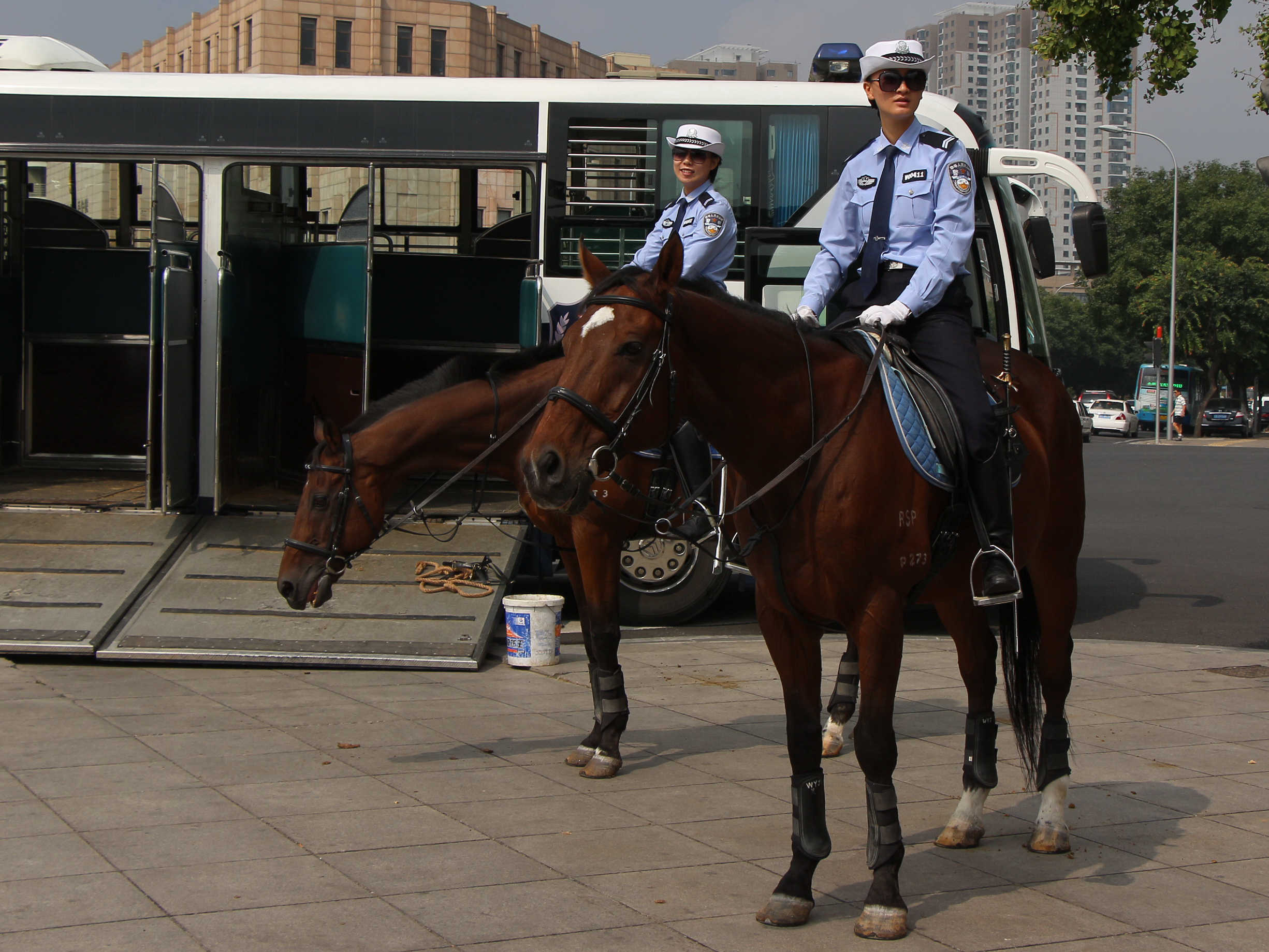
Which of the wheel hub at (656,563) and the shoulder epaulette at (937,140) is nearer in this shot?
the shoulder epaulette at (937,140)

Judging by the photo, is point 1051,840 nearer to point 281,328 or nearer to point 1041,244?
point 1041,244

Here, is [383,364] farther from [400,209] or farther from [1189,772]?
[1189,772]

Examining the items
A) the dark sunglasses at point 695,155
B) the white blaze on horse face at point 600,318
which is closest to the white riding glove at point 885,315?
the white blaze on horse face at point 600,318

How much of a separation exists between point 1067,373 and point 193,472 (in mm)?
92242

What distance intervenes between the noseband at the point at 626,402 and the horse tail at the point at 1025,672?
223 centimetres

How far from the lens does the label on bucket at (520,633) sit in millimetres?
9016

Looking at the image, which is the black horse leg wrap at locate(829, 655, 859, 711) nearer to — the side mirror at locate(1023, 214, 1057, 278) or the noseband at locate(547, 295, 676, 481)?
the noseband at locate(547, 295, 676, 481)

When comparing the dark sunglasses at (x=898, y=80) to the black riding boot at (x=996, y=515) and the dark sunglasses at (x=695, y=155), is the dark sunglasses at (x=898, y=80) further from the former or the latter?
the dark sunglasses at (x=695, y=155)

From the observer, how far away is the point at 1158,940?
4.33 m

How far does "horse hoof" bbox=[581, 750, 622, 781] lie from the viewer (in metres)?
6.36

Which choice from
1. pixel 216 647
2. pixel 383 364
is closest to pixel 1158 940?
pixel 216 647

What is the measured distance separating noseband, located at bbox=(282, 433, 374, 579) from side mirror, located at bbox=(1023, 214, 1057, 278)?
574 centimetres

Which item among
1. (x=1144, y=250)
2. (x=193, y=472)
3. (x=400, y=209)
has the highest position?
(x=1144, y=250)

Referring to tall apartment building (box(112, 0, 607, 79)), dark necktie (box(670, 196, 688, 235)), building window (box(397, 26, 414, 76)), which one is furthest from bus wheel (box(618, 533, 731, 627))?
building window (box(397, 26, 414, 76))
